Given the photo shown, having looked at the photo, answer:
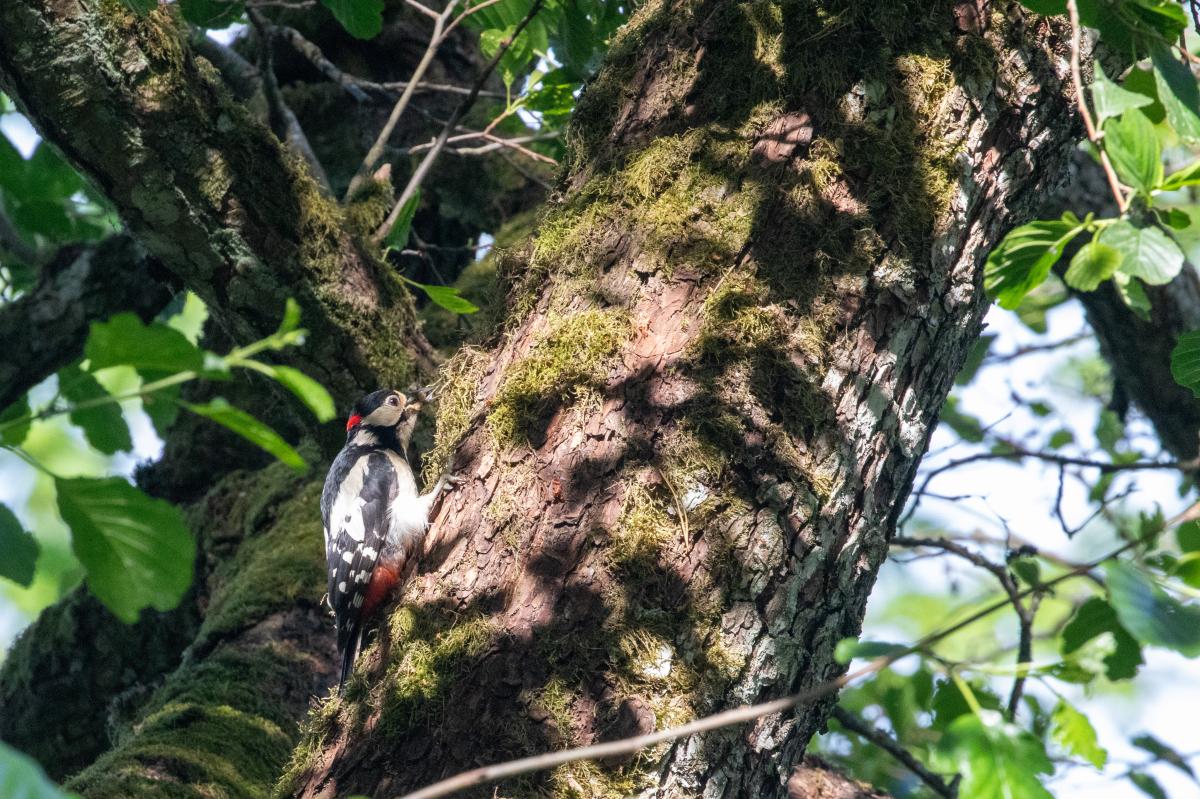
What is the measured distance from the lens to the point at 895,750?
Result: 12.9ft

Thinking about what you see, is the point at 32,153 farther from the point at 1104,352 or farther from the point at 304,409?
the point at 1104,352

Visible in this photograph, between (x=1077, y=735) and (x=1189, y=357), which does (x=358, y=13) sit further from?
(x=1077, y=735)

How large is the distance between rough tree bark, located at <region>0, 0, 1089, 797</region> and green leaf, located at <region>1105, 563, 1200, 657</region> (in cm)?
92

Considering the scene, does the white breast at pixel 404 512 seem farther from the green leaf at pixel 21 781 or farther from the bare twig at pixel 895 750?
the bare twig at pixel 895 750

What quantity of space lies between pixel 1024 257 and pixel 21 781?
159cm

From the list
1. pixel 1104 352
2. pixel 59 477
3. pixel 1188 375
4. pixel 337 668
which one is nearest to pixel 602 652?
pixel 59 477

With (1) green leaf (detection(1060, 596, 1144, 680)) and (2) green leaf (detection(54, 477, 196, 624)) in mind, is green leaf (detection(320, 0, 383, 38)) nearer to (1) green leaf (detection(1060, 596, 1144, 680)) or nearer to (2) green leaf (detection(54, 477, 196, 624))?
(2) green leaf (detection(54, 477, 196, 624))

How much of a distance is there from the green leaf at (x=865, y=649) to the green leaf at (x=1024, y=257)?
2.22ft

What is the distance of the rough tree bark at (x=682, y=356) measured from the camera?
2.12m

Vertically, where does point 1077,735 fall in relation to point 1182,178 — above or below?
below

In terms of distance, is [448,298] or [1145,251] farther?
[448,298]

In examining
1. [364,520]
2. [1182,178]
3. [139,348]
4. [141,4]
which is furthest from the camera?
[364,520]

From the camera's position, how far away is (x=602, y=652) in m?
2.09

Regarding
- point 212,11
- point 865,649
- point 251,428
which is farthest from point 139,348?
point 212,11
